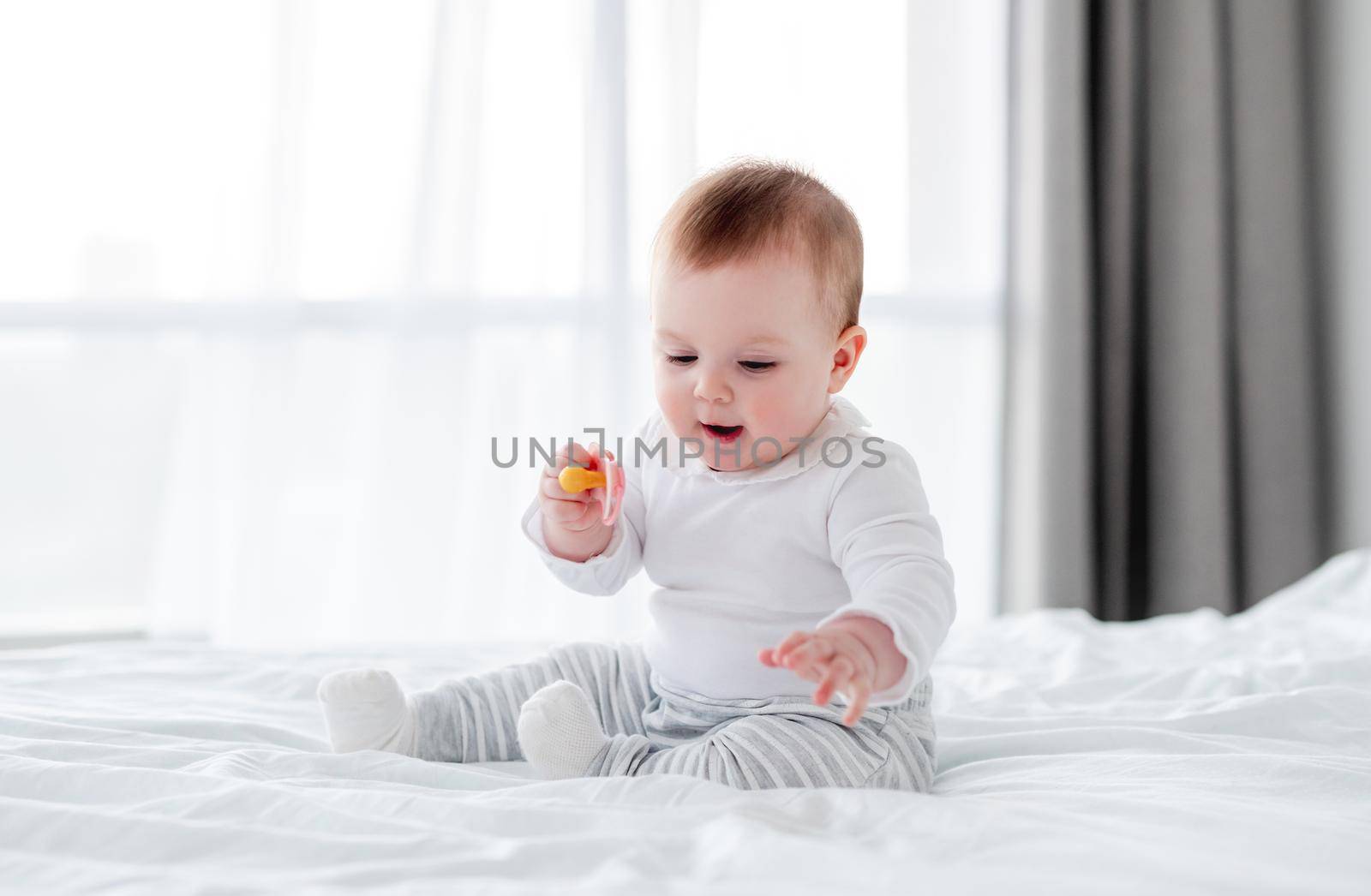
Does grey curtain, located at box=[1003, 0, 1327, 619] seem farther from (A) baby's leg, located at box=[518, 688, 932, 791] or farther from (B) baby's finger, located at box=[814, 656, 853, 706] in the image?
(B) baby's finger, located at box=[814, 656, 853, 706]

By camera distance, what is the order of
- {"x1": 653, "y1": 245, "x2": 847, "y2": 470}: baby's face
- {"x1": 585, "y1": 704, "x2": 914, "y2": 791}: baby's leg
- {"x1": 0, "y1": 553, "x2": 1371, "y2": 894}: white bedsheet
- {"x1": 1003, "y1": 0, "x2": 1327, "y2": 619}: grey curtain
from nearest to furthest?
{"x1": 0, "y1": 553, "x2": 1371, "y2": 894}: white bedsheet < {"x1": 585, "y1": 704, "x2": 914, "y2": 791}: baby's leg < {"x1": 653, "y1": 245, "x2": 847, "y2": 470}: baby's face < {"x1": 1003, "y1": 0, "x2": 1327, "y2": 619}: grey curtain

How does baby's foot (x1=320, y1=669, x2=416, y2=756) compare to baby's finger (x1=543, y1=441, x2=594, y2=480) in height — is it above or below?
below

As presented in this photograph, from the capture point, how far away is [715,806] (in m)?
0.78

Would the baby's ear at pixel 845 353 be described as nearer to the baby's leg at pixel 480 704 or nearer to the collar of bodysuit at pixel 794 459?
the collar of bodysuit at pixel 794 459

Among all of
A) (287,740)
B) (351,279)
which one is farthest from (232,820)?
(351,279)

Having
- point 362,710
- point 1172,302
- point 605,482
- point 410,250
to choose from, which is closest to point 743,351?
point 605,482

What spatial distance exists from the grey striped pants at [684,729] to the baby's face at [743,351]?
0.25 meters

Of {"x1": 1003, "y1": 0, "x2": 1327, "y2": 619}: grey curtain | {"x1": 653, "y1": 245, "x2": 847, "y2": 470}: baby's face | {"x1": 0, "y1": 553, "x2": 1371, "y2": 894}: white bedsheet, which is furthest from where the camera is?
{"x1": 1003, "y1": 0, "x2": 1327, "y2": 619}: grey curtain

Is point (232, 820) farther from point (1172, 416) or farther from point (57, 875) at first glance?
point (1172, 416)

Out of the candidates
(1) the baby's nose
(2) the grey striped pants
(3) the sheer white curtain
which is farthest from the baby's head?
(3) the sheer white curtain

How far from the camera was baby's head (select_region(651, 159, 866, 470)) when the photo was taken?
3.22 ft

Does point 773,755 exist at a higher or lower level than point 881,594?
lower

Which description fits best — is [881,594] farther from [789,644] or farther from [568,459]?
[568,459]

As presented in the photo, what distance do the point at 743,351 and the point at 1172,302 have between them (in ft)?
6.22
